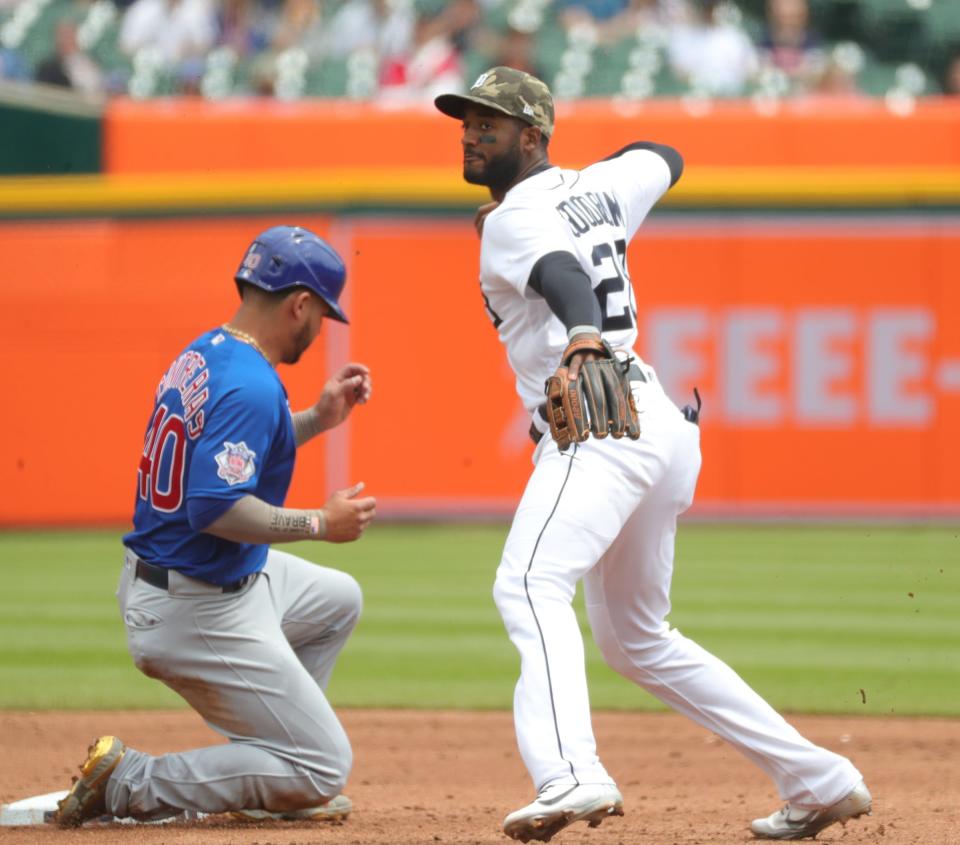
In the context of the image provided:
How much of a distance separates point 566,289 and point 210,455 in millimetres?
985

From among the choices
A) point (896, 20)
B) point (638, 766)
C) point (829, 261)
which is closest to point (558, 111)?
point (829, 261)

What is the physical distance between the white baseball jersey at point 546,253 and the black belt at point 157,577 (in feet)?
2.97

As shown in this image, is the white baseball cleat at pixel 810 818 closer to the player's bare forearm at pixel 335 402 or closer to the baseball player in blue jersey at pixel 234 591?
the baseball player in blue jersey at pixel 234 591

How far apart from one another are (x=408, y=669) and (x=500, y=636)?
812 millimetres

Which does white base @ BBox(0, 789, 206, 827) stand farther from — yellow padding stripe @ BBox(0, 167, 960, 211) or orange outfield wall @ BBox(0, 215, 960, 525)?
yellow padding stripe @ BBox(0, 167, 960, 211)

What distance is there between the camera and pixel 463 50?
14094mm

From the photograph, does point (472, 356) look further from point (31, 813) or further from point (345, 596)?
point (31, 813)

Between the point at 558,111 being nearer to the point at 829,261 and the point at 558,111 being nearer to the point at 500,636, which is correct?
the point at 829,261

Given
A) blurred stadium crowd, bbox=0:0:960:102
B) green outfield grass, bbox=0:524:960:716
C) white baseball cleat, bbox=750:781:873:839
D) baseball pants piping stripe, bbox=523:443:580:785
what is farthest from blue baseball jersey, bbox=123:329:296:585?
blurred stadium crowd, bbox=0:0:960:102

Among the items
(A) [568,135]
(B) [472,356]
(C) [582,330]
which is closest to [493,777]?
(C) [582,330]

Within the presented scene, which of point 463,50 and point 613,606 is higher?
point 463,50

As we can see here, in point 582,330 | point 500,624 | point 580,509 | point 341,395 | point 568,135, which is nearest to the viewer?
point 582,330

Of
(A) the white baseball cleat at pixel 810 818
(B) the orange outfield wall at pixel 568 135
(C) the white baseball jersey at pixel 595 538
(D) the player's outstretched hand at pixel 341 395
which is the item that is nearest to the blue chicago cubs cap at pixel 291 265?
(D) the player's outstretched hand at pixel 341 395

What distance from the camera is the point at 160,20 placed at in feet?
48.0
